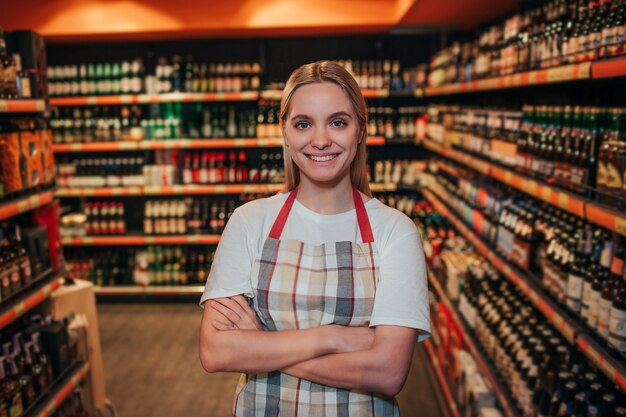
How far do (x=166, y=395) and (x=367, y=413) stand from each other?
2.90 m

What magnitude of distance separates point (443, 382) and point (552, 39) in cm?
248

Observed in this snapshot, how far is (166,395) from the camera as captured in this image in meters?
3.98

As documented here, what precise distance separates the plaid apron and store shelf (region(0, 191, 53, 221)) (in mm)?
1605

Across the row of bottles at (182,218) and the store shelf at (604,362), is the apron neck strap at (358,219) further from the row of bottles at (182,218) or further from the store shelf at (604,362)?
the row of bottles at (182,218)

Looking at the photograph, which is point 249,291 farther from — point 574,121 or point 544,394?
point 574,121

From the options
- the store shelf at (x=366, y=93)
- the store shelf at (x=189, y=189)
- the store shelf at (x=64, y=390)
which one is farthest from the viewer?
the store shelf at (x=189, y=189)

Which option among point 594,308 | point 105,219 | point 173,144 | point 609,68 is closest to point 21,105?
point 609,68

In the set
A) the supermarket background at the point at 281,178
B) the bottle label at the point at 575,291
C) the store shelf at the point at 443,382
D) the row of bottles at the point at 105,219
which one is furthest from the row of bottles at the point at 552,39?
the row of bottles at the point at 105,219

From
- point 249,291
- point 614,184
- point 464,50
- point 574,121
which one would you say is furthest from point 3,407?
point 464,50

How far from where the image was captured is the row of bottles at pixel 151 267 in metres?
5.95

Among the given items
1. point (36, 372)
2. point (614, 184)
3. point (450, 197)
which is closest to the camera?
point (614, 184)

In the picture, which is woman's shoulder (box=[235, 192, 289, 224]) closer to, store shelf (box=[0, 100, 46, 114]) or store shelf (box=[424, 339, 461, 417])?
store shelf (box=[0, 100, 46, 114])

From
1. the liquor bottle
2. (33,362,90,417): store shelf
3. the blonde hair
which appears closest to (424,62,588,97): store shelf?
the blonde hair

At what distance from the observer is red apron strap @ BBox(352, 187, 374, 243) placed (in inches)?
59.1
